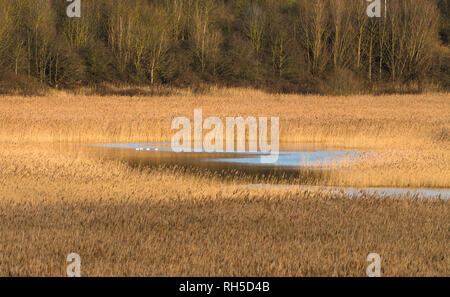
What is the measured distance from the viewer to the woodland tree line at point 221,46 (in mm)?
55219

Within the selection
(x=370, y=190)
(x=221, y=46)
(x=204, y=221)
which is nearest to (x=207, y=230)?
(x=204, y=221)

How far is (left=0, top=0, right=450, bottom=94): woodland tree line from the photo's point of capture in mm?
55219

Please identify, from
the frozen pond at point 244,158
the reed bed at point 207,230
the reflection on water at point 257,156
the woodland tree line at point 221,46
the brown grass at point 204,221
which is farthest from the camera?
the woodland tree line at point 221,46

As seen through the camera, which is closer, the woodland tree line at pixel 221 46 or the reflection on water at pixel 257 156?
the reflection on water at pixel 257 156

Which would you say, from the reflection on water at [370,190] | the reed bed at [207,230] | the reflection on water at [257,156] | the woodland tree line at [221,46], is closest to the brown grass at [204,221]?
the reed bed at [207,230]

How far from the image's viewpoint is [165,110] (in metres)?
37.5

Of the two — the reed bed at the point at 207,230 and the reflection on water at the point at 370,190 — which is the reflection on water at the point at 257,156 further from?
the reed bed at the point at 207,230

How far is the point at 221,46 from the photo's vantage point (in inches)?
2675
